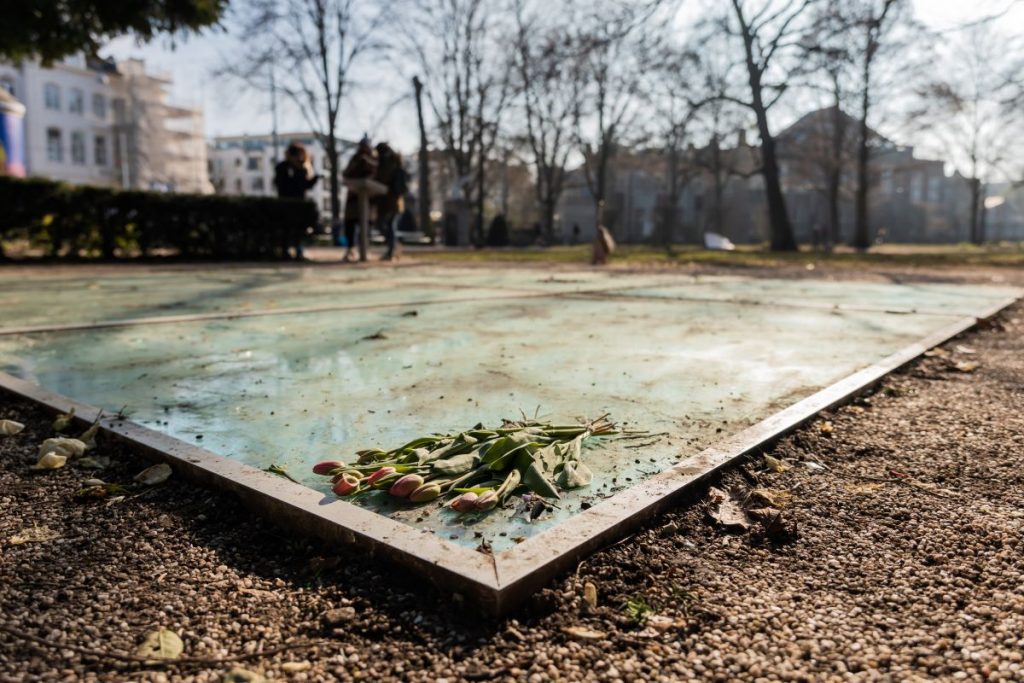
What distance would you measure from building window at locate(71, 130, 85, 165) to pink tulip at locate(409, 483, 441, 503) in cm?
7226

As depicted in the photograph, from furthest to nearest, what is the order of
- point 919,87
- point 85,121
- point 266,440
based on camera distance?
1. point 85,121
2. point 919,87
3. point 266,440

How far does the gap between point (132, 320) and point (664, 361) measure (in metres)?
3.76

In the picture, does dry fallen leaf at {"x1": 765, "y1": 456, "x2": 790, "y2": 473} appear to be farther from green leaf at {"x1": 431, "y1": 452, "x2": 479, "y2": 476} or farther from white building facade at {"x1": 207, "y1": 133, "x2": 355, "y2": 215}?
white building facade at {"x1": 207, "y1": 133, "x2": 355, "y2": 215}

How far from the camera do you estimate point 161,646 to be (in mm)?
1309

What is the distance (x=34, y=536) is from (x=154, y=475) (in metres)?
0.36

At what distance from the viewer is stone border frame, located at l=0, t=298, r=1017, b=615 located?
56.3 inches

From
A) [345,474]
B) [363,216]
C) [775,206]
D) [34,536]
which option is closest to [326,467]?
[345,474]

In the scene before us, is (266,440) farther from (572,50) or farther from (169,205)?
(572,50)

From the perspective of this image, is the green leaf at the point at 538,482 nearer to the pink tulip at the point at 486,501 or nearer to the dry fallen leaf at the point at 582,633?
the pink tulip at the point at 486,501

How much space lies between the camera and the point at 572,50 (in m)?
19.0

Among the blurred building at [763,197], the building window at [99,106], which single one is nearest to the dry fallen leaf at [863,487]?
the blurred building at [763,197]

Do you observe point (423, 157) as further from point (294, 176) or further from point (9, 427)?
point (9, 427)

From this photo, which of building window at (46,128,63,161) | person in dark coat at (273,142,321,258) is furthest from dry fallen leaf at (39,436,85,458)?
building window at (46,128,63,161)

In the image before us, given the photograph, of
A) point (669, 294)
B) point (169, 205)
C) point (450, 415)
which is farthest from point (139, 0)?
point (450, 415)
